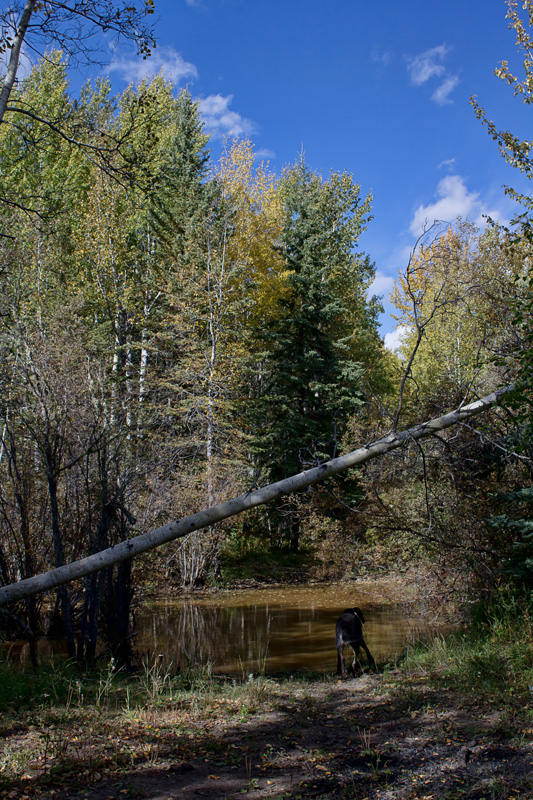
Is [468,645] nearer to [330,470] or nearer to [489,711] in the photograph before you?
[489,711]

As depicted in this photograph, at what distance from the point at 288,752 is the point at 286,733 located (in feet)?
1.56

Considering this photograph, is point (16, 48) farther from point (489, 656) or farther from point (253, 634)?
point (253, 634)

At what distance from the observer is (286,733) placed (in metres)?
4.98

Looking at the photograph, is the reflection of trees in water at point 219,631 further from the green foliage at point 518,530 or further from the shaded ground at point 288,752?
the green foliage at point 518,530

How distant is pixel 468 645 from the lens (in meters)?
7.12

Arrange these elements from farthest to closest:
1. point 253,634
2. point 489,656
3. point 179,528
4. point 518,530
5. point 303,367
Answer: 1. point 303,367
2. point 253,634
3. point 518,530
4. point 489,656
5. point 179,528

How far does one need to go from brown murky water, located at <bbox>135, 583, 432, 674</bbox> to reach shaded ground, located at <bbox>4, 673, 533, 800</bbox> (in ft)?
9.00

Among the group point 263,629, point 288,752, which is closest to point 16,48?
point 288,752

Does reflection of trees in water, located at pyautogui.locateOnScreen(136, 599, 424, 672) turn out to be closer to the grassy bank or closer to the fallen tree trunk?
the grassy bank

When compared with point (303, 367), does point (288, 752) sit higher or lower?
lower

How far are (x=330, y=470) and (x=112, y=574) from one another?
356 centimetres

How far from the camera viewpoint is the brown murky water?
939 centimetres

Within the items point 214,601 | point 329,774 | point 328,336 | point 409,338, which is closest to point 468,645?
point 329,774

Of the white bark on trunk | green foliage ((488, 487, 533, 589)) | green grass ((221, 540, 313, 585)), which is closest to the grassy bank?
green foliage ((488, 487, 533, 589))
